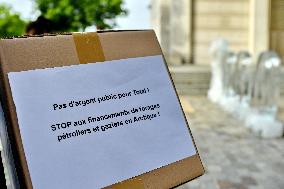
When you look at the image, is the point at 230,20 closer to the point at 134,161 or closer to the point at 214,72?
the point at 214,72

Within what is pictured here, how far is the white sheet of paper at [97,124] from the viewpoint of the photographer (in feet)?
4.14

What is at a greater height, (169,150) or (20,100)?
(20,100)

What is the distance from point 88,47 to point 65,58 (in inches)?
3.4

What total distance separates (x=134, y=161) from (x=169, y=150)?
0.15 meters

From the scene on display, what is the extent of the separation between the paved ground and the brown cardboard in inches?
82.7

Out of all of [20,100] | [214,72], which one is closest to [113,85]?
[20,100]

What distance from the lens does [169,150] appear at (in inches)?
60.1

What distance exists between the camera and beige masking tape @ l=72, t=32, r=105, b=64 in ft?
4.61

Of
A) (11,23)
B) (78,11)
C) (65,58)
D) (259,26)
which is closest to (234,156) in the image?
(65,58)

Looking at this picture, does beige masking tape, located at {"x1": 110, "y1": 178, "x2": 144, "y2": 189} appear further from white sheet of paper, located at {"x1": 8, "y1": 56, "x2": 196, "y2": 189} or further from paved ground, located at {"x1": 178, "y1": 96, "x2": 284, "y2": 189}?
paved ground, located at {"x1": 178, "y1": 96, "x2": 284, "y2": 189}

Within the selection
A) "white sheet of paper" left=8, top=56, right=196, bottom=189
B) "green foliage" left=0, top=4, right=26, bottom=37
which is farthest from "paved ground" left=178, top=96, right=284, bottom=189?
"green foliage" left=0, top=4, right=26, bottom=37

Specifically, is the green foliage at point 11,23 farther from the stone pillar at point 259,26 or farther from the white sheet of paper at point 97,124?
the white sheet of paper at point 97,124

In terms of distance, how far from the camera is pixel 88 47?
1420mm

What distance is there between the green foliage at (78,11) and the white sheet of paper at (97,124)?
1222 inches
